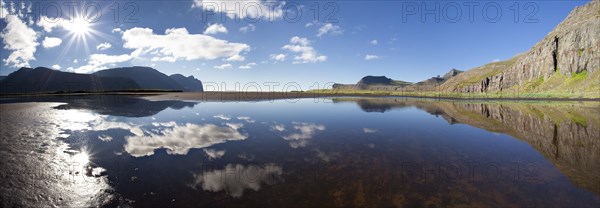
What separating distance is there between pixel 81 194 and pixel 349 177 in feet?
30.0

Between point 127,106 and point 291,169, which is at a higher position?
point 127,106

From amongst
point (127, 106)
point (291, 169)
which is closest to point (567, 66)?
point (291, 169)

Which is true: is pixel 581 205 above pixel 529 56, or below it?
below

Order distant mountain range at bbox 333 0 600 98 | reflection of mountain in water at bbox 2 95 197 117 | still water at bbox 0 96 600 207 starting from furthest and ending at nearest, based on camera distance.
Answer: distant mountain range at bbox 333 0 600 98, reflection of mountain in water at bbox 2 95 197 117, still water at bbox 0 96 600 207

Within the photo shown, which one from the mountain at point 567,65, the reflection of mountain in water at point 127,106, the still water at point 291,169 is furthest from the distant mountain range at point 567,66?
the reflection of mountain in water at point 127,106

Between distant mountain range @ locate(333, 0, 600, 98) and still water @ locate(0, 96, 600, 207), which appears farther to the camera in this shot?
distant mountain range @ locate(333, 0, 600, 98)

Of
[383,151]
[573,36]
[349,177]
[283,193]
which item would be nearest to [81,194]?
[283,193]

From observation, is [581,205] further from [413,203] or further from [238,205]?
[238,205]

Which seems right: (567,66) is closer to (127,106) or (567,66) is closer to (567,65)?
(567,65)

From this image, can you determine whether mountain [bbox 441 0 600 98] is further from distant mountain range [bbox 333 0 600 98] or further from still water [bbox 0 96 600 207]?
still water [bbox 0 96 600 207]

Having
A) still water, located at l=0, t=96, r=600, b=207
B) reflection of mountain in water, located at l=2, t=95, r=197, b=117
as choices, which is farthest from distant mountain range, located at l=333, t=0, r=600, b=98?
reflection of mountain in water, located at l=2, t=95, r=197, b=117

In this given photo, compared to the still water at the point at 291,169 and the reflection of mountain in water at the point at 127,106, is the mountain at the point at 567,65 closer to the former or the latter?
the still water at the point at 291,169

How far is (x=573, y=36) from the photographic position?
119812 millimetres

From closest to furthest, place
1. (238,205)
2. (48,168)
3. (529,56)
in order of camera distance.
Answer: (238,205), (48,168), (529,56)
